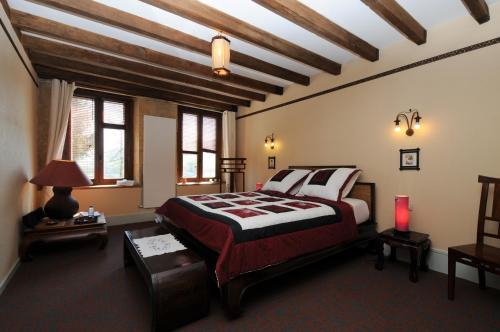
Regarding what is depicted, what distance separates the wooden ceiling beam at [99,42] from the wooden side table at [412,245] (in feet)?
10.2

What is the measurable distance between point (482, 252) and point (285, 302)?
1618 millimetres

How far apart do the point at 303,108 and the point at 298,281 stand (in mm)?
2804

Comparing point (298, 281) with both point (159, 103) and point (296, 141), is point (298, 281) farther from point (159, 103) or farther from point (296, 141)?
point (159, 103)

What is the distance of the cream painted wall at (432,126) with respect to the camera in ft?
7.66

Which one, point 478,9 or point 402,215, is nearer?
point 478,9

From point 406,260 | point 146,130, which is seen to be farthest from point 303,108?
point 146,130

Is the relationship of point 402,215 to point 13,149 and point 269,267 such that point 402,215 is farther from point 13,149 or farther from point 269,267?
point 13,149

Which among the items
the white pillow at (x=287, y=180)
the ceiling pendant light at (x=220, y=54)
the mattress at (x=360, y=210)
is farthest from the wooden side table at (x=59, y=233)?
the mattress at (x=360, y=210)

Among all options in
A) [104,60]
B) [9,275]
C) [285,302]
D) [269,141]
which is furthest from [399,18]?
[9,275]

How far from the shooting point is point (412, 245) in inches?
93.1

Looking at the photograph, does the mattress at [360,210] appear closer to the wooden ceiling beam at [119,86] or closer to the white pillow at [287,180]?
the white pillow at [287,180]

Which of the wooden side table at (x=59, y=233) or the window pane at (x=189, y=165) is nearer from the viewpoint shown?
the wooden side table at (x=59, y=233)

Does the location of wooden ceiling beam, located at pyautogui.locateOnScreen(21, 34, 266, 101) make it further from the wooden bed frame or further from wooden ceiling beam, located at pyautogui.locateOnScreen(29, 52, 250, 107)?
the wooden bed frame

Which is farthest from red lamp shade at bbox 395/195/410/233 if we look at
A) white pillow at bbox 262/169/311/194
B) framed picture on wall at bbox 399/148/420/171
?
white pillow at bbox 262/169/311/194
